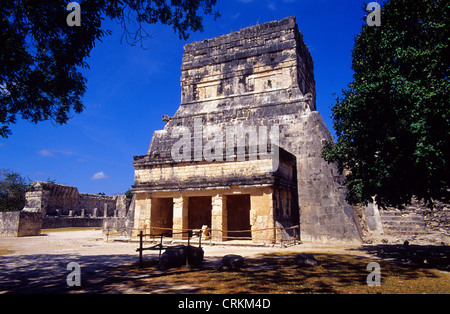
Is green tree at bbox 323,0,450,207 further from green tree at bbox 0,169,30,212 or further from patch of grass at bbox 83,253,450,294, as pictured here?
green tree at bbox 0,169,30,212

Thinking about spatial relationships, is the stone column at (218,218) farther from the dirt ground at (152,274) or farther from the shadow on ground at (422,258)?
the shadow on ground at (422,258)

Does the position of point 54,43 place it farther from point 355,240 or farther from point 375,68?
point 355,240

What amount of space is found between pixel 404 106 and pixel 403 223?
12463mm

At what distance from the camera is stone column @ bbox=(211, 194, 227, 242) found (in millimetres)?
13438

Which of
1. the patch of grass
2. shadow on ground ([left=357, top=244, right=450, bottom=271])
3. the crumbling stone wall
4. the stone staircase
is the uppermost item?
the crumbling stone wall

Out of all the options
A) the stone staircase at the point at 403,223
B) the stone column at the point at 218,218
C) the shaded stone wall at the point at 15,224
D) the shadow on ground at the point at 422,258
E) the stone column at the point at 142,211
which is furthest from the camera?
the shaded stone wall at the point at 15,224

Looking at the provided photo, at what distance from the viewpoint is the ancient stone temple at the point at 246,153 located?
13500 millimetres

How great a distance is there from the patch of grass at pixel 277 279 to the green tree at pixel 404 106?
242 centimetres

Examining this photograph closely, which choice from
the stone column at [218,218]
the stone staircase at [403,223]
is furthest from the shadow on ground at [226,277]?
the stone staircase at [403,223]

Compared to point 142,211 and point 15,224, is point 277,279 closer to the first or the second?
point 142,211

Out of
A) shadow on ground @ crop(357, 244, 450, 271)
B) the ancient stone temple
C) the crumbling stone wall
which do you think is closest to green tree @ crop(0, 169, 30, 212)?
the crumbling stone wall

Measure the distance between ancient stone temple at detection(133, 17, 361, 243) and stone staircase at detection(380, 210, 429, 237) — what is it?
5.05 meters
